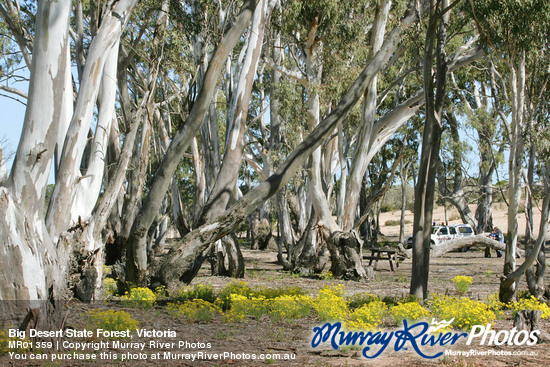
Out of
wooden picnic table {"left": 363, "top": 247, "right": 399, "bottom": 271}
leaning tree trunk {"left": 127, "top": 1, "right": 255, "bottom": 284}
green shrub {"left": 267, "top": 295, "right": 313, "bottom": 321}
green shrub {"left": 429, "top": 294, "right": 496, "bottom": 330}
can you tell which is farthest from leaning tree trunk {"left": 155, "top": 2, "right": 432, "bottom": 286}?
wooden picnic table {"left": 363, "top": 247, "right": 399, "bottom": 271}

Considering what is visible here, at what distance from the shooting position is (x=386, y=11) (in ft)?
48.5

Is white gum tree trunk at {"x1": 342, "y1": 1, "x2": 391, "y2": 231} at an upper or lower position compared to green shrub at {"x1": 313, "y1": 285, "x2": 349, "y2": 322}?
upper

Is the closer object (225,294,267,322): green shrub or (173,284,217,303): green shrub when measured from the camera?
(225,294,267,322): green shrub

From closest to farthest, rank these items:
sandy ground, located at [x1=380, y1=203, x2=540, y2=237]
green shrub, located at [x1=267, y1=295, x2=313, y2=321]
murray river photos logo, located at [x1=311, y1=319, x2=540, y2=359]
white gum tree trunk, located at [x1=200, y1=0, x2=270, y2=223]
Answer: murray river photos logo, located at [x1=311, y1=319, x2=540, y2=359]
green shrub, located at [x1=267, y1=295, x2=313, y2=321]
white gum tree trunk, located at [x1=200, y1=0, x2=270, y2=223]
sandy ground, located at [x1=380, y1=203, x2=540, y2=237]

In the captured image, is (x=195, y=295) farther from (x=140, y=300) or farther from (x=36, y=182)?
(x=36, y=182)

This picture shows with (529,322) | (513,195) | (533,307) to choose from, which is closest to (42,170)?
(529,322)

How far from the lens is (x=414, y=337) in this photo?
5617mm

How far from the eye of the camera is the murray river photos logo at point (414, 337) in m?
5.52

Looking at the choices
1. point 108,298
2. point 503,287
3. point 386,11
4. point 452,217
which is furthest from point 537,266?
point 452,217

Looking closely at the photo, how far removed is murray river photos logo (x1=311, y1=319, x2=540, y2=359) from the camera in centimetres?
552

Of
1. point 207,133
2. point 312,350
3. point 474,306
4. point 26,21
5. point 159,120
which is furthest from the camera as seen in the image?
point 159,120

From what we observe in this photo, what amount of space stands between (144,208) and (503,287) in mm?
5380

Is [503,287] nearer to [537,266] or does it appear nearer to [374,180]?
[537,266]

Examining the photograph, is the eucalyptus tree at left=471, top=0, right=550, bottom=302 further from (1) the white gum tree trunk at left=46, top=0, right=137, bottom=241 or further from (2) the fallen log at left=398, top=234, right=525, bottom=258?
(1) the white gum tree trunk at left=46, top=0, right=137, bottom=241
